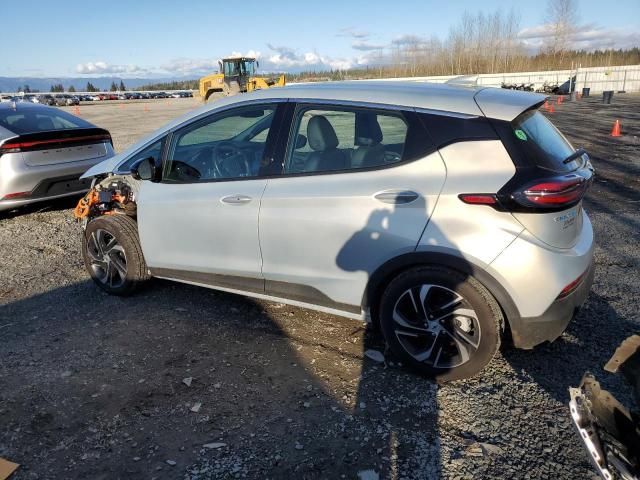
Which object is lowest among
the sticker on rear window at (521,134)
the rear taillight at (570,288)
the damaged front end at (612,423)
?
the damaged front end at (612,423)

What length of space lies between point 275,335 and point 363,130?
1.64 meters

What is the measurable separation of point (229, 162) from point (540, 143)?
7.12 feet

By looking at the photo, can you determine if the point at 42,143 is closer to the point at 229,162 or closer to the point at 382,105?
the point at 229,162

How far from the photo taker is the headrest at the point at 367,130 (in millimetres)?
3131

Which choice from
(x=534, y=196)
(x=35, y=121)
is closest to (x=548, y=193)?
(x=534, y=196)

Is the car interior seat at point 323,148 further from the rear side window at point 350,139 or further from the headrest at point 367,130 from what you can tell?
the headrest at point 367,130

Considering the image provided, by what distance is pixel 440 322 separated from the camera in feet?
9.59

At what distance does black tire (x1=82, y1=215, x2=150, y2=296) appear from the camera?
4.21 metres

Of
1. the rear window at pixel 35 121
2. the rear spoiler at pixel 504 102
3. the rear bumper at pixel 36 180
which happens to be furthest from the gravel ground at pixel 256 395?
the rear window at pixel 35 121

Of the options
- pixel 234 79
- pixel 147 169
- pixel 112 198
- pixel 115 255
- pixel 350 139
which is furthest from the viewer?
pixel 234 79

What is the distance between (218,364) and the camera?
10.9ft

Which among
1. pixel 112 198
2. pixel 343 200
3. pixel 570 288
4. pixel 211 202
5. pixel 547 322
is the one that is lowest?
pixel 547 322

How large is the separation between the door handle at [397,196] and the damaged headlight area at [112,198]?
2.53 meters

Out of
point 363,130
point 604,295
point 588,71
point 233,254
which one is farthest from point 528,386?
point 588,71
